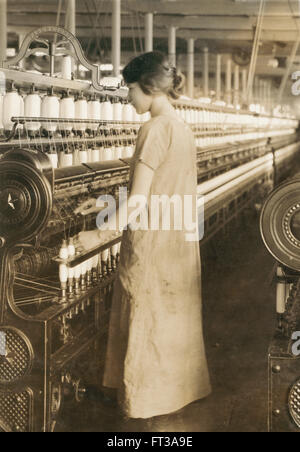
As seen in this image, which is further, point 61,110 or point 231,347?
point 231,347

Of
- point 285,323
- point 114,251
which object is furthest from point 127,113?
point 285,323

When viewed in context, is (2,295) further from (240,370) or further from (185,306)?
(240,370)

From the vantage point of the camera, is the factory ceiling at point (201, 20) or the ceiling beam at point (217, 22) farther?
the ceiling beam at point (217, 22)

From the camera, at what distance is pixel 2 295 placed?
9.53 ft

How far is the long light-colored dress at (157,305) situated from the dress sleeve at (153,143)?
0.02m

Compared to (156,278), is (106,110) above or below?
above

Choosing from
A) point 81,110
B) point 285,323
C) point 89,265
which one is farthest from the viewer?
point 81,110

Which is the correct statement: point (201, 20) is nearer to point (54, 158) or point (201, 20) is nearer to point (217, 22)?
point (217, 22)

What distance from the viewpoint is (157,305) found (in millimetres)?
3029

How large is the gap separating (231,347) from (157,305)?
1.34 meters

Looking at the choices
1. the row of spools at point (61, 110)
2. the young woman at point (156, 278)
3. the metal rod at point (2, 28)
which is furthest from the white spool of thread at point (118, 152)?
the metal rod at point (2, 28)

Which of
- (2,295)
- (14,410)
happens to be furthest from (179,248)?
(14,410)

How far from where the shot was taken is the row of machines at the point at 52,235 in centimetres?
282

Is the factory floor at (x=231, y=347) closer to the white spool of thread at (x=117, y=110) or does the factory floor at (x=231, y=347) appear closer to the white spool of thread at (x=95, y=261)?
the white spool of thread at (x=95, y=261)
